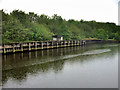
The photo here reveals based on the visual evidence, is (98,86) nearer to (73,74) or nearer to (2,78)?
(73,74)

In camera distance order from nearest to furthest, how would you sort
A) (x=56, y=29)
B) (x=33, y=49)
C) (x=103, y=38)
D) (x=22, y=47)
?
(x=22, y=47), (x=33, y=49), (x=56, y=29), (x=103, y=38)

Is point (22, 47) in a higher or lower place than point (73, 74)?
→ higher

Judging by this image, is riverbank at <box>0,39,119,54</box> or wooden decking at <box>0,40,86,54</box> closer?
wooden decking at <box>0,40,86,54</box>

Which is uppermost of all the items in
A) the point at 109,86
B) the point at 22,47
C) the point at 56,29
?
the point at 56,29

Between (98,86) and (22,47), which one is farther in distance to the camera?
(22,47)

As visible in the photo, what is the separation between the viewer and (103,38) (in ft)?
314

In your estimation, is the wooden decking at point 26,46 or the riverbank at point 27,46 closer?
the wooden decking at point 26,46

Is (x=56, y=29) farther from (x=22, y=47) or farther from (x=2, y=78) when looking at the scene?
(x=2, y=78)

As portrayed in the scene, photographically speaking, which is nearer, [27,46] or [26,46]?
[26,46]

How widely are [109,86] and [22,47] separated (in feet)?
85.0

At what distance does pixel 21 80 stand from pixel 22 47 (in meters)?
21.4

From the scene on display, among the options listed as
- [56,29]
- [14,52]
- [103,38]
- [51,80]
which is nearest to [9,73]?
[51,80]

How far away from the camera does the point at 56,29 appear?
71500 mm

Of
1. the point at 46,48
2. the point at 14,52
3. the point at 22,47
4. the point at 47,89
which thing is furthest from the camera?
the point at 46,48
